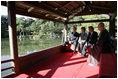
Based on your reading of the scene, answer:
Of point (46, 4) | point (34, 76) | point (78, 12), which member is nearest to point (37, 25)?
point (78, 12)

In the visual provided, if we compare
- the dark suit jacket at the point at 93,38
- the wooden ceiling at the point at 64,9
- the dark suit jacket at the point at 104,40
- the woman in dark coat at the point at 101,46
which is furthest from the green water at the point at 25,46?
the dark suit jacket at the point at 104,40

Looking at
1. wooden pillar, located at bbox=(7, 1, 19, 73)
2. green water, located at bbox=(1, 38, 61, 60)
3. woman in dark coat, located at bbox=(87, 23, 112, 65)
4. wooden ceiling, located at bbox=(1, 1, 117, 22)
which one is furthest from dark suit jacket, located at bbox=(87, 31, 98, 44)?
green water, located at bbox=(1, 38, 61, 60)

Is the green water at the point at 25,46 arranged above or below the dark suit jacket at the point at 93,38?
below

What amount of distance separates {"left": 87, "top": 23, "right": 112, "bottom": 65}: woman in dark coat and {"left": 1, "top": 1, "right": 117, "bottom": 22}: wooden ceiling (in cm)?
105

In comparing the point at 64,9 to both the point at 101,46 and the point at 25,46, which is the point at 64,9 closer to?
the point at 101,46

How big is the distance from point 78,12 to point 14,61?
3.95 metres

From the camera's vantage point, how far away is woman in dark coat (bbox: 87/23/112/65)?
2668 mm

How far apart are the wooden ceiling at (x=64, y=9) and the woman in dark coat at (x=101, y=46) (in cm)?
105

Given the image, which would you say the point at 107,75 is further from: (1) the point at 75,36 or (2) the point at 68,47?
(2) the point at 68,47

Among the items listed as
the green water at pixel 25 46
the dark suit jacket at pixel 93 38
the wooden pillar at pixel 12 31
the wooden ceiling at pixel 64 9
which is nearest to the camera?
the wooden pillar at pixel 12 31

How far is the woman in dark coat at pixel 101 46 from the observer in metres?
2.67

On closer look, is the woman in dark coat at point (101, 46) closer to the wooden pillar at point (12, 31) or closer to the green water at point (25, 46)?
the wooden pillar at point (12, 31)

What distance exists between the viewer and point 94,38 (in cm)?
373

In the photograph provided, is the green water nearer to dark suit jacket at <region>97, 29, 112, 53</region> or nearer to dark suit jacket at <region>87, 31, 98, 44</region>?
dark suit jacket at <region>87, 31, 98, 44</region>
